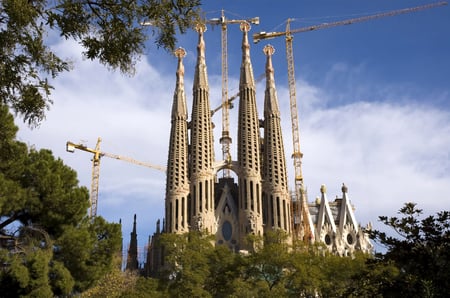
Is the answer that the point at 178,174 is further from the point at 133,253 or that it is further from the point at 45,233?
the point at 45,233

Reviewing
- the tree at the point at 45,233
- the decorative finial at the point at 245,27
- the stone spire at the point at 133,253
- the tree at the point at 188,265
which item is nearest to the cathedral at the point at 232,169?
the decorative finial at the point at 245,27

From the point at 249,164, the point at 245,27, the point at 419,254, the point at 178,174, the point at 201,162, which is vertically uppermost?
the point at 245,27

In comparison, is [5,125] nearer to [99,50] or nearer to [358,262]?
[99,50]

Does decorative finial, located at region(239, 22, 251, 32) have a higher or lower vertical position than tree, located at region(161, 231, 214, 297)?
higher

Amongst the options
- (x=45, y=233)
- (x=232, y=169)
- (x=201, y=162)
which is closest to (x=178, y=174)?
(x=201, y=162)

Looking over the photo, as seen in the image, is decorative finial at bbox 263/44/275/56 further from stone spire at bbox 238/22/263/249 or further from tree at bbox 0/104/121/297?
tree at bbox 0/104/121/297

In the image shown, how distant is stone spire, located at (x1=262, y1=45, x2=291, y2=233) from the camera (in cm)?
4456

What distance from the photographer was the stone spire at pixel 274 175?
44.6 meters

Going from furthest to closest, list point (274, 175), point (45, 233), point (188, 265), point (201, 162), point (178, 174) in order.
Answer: point (274, 175), point (201, 162), point (178, 174), point (188, 265), point (45, 233)

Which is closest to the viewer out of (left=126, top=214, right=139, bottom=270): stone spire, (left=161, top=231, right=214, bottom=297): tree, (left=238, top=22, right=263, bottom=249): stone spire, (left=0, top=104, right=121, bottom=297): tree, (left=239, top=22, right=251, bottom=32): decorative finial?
(left=0, top=104, right=121, bottom=297): tree

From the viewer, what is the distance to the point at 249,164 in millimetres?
44969

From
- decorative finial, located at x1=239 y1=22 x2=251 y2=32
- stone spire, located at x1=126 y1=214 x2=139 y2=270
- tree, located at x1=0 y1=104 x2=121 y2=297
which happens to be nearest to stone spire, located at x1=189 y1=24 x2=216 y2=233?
decorative finial, located at x1=239 y1=22 x2=251 y2=32

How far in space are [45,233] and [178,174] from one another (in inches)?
1236

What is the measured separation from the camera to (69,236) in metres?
14.0
